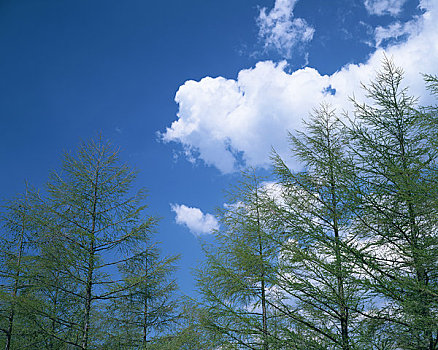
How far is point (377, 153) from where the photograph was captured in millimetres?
7711

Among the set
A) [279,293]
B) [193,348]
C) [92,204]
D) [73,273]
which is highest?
[92,204]

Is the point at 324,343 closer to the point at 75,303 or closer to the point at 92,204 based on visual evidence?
the point at 75,303

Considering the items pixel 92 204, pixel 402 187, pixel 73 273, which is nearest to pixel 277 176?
pixel 402 187

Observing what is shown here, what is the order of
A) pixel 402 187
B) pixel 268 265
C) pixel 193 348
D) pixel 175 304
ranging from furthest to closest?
pixel 175 304 → pixel 193 348 → pixel 268 265 → pixel 402 187

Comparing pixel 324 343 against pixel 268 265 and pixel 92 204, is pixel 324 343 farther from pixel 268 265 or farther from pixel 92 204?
pixel 92 204

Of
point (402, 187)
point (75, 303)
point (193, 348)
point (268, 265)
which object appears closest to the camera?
point (402, 187)

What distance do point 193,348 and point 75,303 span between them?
12.1 ft

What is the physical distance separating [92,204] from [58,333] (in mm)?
3069

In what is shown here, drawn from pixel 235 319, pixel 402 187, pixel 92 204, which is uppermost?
pixel 92 204

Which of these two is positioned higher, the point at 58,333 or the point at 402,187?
the point at 402,187

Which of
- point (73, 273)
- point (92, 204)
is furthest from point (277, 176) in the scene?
point (73, 273)

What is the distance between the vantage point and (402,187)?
22.4ft

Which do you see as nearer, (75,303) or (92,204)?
(75,303)

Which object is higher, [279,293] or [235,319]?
[279,293]
